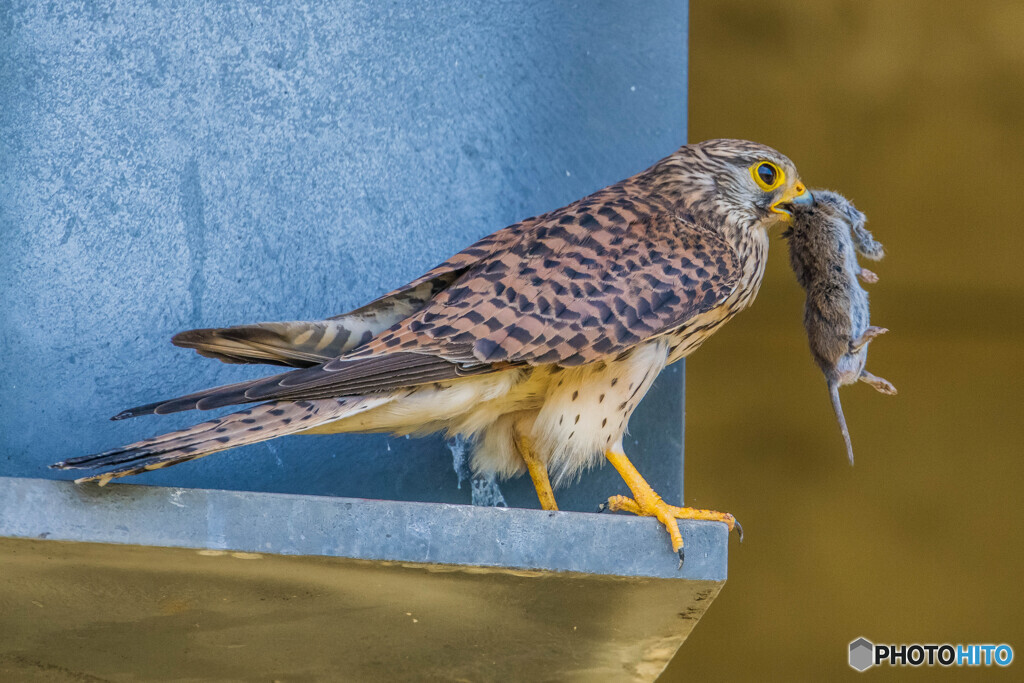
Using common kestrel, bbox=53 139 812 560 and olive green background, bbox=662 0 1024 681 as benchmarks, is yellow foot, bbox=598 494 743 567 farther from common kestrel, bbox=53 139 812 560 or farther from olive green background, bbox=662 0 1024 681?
olive green background, bbox=662 0 1024 681

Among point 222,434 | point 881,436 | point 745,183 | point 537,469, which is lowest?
point 881,436

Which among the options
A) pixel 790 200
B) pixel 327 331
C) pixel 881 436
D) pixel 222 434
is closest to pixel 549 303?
pixel 327 331

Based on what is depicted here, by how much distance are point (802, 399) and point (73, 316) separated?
350cm

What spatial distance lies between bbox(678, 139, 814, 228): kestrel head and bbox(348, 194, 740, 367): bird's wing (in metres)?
0.20

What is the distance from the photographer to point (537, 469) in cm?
263

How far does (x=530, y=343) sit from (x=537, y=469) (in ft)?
1.29

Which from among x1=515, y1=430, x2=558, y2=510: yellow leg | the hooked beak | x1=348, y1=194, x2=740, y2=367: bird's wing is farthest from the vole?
x1=515, y1=430, x2=558, y2=510: yellow leg

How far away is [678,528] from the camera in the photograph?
2.07m

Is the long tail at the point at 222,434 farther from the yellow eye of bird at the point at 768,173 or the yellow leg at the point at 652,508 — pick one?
the yellow eye of bird at the point at 768,173

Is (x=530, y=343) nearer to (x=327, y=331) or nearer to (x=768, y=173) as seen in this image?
(x=327, y=331)

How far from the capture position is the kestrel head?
2.80 meters

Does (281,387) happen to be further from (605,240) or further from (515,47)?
(515,47)

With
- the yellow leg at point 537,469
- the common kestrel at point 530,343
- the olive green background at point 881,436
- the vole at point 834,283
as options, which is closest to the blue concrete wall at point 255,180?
the yellow leg at point 537,469

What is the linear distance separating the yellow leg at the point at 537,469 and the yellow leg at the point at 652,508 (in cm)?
11
